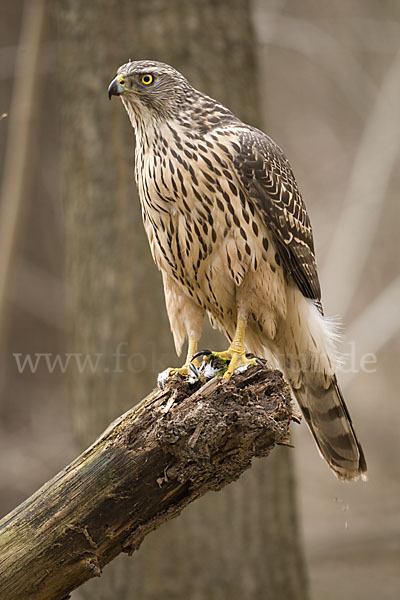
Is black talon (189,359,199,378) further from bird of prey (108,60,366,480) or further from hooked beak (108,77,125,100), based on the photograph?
hooked beak (108,77,125,100)

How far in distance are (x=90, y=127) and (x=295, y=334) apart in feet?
7.06

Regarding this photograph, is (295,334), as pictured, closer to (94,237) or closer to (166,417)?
(166,417)

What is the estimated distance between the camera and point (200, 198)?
3.23 m

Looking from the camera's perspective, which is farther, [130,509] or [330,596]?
[330,596]

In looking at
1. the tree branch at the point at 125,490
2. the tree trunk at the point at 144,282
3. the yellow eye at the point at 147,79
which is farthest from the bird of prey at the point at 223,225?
the tree trunk at the point at 144,282

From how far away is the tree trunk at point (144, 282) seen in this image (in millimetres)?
4570

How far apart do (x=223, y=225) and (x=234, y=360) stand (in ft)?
2.05

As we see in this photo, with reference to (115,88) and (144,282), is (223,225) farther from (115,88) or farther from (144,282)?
(144,282)

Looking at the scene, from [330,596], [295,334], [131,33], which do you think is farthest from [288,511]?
[330,596]

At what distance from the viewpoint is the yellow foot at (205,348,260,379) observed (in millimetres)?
2976

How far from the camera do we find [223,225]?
10.6 feet

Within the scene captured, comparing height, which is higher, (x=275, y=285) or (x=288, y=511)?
(x=275, y=285)

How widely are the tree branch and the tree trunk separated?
6.60 feet

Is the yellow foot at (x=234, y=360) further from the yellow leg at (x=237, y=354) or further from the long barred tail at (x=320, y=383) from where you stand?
the long barred tail at (x=320, y=383)
